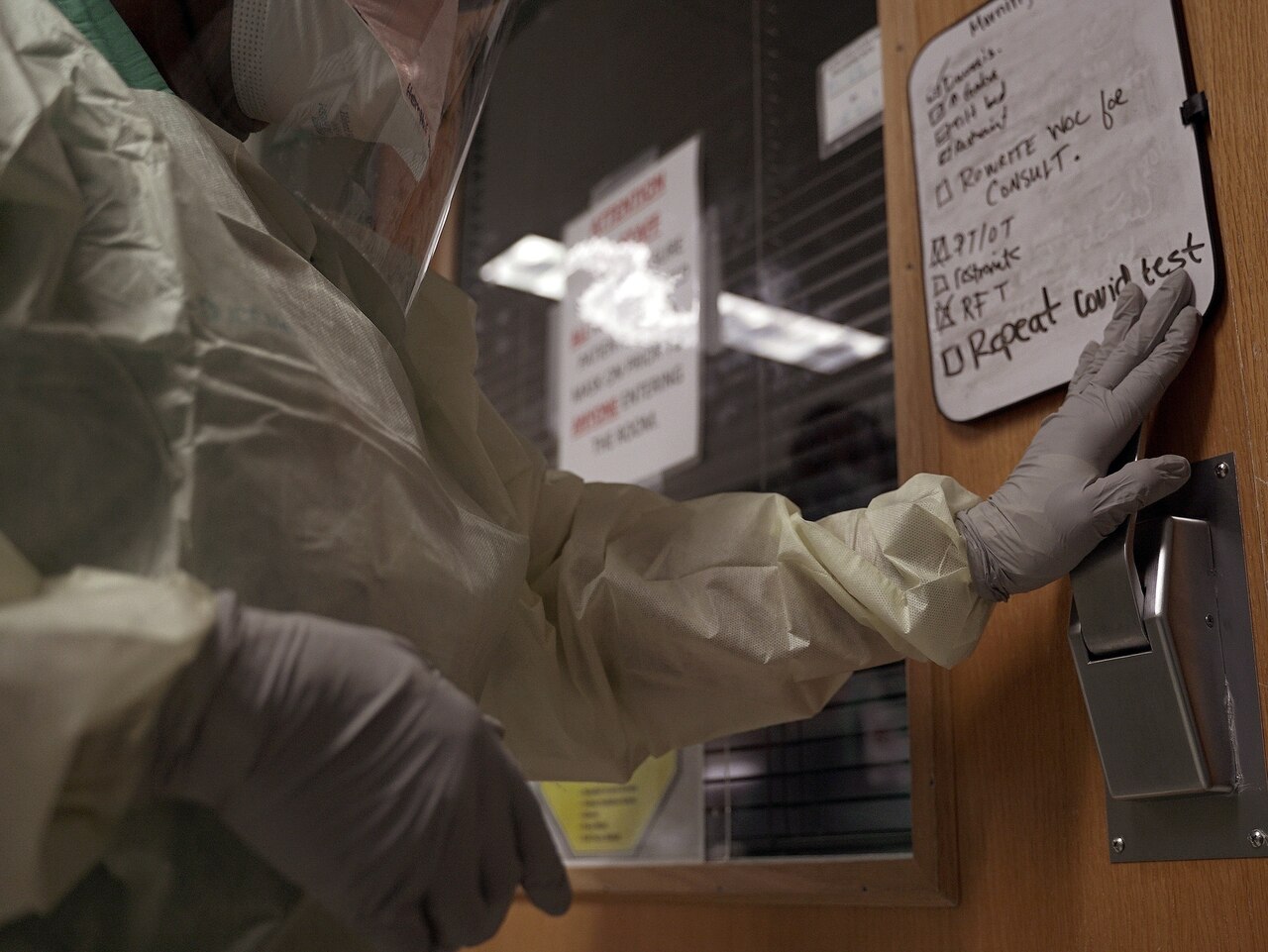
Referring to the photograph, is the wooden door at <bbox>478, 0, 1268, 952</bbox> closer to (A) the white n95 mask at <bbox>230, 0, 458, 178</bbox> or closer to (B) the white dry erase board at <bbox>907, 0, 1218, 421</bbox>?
(B) the white dry erase board at <bbox>907, 0, 1218, 421</bbox>

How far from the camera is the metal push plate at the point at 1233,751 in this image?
764 mm

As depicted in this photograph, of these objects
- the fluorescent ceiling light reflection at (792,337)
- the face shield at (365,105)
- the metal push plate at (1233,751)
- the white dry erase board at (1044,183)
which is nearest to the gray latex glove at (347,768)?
the face shield at (365,105)

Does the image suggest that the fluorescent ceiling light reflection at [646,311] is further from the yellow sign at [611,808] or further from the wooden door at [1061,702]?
the yellow sign at [611,808]

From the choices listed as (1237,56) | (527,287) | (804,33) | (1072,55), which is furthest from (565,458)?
(1237,56)

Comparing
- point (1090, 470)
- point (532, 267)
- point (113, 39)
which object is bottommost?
point (1090, 470)

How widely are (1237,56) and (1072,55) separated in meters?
0.15

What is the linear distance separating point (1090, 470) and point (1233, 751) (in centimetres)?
21

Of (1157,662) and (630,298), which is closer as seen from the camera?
(1157,662)

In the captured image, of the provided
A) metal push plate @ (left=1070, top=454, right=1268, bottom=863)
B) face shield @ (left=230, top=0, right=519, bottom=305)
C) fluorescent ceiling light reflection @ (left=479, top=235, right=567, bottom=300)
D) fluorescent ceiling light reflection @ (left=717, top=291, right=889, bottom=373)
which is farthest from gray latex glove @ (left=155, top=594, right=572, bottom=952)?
fluorescent ceiling light reflection @ (left=479, top=235, right=567, bottom=300)

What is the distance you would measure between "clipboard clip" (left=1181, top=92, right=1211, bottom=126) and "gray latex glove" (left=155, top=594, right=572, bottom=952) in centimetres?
70

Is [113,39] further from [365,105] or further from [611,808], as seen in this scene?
[611,808]

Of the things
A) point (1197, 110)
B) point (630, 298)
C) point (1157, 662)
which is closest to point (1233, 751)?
point (1157, 662)

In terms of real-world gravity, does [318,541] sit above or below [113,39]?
below

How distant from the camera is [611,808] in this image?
54.5 inches
